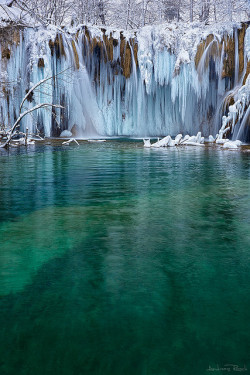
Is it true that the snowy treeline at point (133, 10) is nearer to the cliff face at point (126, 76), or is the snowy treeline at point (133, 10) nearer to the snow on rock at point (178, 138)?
the cliff face at point (126, 76)

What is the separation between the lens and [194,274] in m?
3.20

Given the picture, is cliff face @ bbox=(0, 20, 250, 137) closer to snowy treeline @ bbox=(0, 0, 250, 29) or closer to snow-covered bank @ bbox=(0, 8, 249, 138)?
snow-covered bank @ bbox=(0, 8, 249, 138)

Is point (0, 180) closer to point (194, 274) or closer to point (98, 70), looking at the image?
point (194, 274)

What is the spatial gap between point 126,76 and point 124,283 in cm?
2286

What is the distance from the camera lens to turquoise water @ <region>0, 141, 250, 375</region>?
2.16m

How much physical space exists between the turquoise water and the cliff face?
52.0 feet

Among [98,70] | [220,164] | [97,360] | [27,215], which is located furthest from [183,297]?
[98,70]

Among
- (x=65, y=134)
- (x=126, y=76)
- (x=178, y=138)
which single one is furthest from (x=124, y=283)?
(x=126, y=76)

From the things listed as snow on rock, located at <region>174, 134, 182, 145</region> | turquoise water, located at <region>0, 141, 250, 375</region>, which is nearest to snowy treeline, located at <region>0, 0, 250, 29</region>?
snow on rock, located at <region>174, 134, 182, 145</region>

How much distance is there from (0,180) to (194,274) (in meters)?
5.52

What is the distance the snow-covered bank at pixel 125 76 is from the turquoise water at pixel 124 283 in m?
16.2

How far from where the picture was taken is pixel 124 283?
304 centimetres

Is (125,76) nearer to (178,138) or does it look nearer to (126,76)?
(126,76)

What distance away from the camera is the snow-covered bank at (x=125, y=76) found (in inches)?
856
